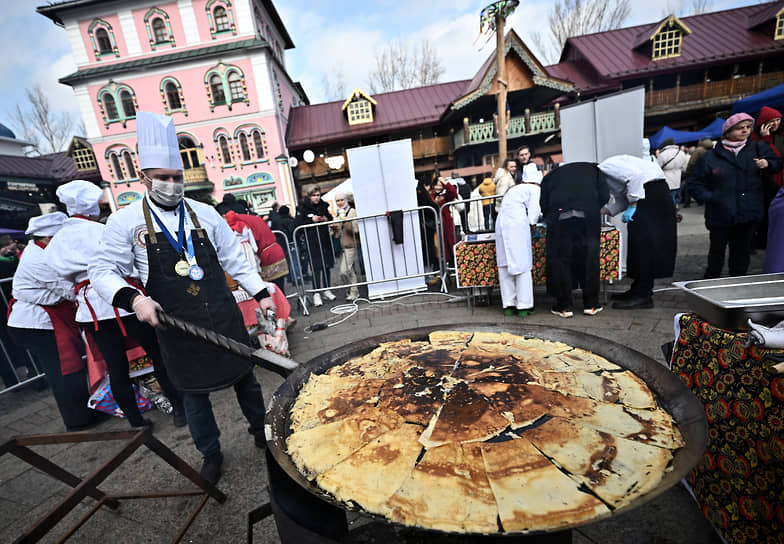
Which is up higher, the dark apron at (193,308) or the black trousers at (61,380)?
the dark apron at (193,308)

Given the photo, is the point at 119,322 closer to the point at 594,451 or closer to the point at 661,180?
the point at 594,451

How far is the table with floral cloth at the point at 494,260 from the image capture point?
15.0 feet

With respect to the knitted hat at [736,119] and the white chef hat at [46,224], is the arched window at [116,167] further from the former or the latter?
the knitted hat at [736,119]

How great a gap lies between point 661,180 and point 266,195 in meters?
18.1

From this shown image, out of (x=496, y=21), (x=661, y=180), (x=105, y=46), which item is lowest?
(x=661, y=180)

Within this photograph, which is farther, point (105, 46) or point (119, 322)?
point (105, 46)

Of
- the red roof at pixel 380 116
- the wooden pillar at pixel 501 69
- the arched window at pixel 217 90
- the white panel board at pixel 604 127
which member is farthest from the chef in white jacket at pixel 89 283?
the arched window at pixel 217 90

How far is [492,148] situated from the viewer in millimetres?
17953

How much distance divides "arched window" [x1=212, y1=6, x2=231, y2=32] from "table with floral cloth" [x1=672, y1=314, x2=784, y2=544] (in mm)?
23736

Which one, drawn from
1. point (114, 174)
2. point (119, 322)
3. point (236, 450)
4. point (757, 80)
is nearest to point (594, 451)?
point (236, 450)

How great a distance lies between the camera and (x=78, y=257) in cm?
281

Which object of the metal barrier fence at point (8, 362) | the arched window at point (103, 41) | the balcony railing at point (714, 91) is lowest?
the metal barrier fence at point (8, 362)

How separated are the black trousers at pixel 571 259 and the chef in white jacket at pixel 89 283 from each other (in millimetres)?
4683

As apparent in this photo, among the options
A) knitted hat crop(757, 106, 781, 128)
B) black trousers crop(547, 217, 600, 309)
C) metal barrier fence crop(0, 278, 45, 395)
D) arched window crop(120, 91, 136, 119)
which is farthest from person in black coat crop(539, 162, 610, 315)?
arched window crop(120, 91, 136, 119)
